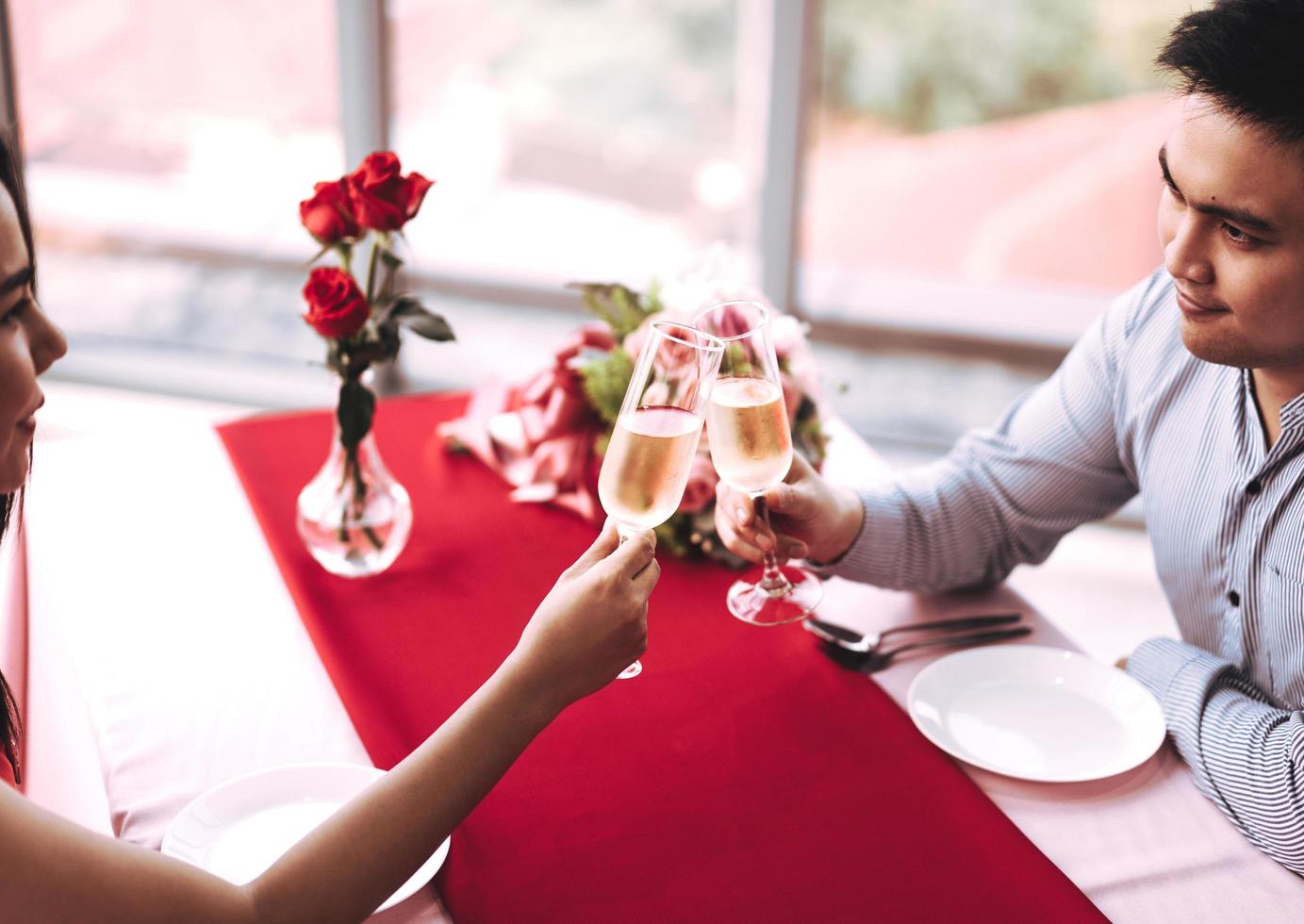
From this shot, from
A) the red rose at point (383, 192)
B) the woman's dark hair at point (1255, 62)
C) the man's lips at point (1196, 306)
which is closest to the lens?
the woman's dark hair at point (1255, 62)

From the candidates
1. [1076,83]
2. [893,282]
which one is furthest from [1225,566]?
[893,282]

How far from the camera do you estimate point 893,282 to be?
3908 mm

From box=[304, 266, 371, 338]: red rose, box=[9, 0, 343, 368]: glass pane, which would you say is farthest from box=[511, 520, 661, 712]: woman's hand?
box=[9, 0, 343, 368]: glass pane

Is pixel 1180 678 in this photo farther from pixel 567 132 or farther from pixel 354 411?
pixel 567 132

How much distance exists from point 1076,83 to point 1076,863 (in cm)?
258

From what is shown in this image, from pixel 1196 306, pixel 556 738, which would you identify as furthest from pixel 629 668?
pixel 1196 306

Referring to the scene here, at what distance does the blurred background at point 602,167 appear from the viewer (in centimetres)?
332

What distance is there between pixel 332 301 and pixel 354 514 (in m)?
0.28

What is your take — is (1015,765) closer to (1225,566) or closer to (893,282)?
(1225,566)

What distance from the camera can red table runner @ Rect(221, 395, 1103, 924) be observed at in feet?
3.55

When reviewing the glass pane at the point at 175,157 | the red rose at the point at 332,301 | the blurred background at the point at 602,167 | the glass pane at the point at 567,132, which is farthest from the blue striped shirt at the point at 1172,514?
the glass pane at the point at 175,157

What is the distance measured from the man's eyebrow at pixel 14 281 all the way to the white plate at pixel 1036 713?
92 centimetres

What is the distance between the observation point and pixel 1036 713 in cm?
135

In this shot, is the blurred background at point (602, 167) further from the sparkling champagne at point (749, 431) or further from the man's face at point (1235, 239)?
the man's face at point (1235, 239)
